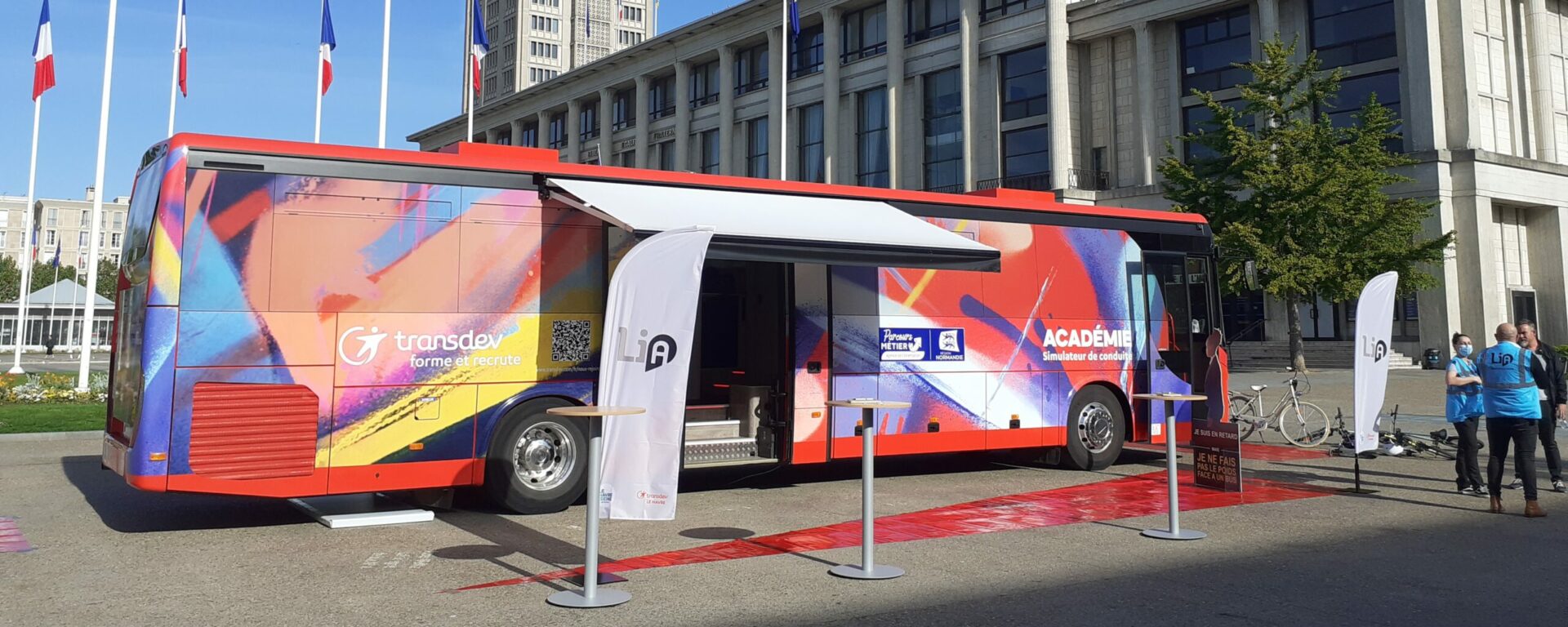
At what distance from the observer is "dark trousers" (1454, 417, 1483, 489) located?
34.7 feet

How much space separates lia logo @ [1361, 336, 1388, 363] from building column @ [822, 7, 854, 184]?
135 feet

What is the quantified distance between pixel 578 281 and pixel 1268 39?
Result: 35780 mm

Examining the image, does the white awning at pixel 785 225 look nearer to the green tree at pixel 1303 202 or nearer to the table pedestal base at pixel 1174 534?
the table pedestal base at pixel 1174 534

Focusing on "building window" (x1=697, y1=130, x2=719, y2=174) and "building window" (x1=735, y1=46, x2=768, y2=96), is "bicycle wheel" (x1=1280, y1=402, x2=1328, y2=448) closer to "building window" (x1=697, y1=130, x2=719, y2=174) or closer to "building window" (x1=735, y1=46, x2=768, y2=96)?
"building window" (x1=735, y1=46, x2=768, y2=96)

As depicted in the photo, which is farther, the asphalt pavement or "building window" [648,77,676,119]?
"building window" [648,77,676,119]

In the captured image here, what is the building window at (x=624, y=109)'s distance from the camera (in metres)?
65.6

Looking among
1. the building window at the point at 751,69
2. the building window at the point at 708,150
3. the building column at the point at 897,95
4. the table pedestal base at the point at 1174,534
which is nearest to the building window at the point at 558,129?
the building window at the point at 708,150

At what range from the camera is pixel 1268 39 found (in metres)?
38.2

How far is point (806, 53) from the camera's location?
54812 mm

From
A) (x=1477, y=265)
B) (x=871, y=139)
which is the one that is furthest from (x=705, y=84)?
(x=1477, y=265)

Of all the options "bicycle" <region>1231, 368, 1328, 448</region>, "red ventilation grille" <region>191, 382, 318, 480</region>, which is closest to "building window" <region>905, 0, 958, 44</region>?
"bicycle" <region>1231, 368, 1328, 448</region>

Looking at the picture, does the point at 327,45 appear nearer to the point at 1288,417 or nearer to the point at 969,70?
the point at 1288,417

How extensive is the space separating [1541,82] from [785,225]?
134 feet

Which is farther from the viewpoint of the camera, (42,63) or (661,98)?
(661,98)
